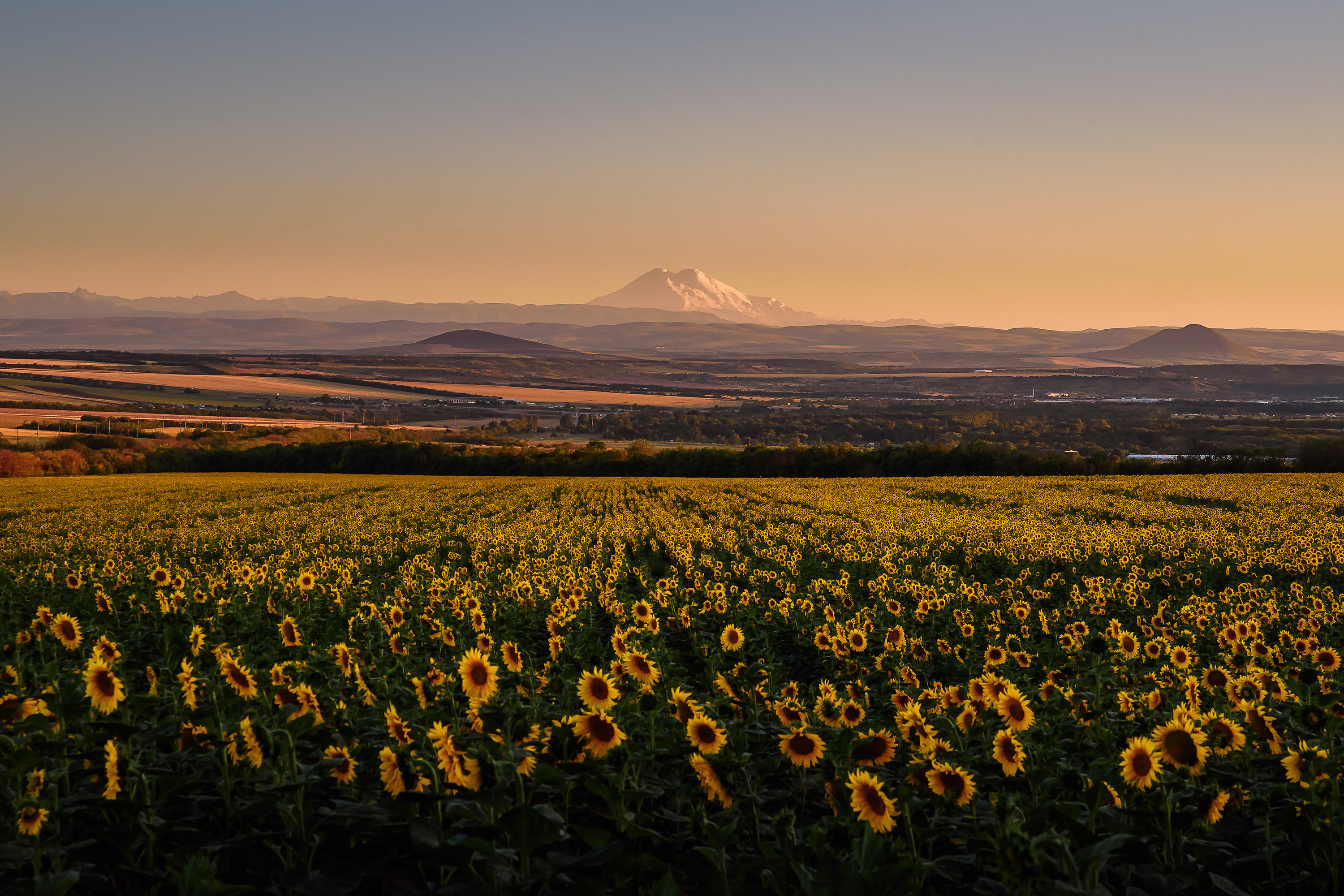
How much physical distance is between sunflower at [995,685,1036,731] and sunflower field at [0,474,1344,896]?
0.08 ft

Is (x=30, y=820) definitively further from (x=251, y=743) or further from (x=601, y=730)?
(x=601, y=730)

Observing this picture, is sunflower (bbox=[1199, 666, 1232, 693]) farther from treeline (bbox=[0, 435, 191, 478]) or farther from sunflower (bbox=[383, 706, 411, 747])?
treeline (bbox=[0, 435, 191, 478])

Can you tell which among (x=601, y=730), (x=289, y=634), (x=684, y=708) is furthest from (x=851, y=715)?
(x=289, y=634)

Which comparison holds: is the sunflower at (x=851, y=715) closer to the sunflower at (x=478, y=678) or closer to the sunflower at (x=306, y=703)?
the sunflower at (x=478, y=678)

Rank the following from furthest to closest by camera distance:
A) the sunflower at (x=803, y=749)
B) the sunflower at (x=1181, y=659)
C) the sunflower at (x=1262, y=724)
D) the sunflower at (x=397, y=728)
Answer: the sunflower at (x=1181, y=659) < the sunflower at (x=1262, y=724) < the sunflower at (x=803, y=749) < the sunflower at (x=397, y=728)

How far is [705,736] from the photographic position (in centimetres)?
485

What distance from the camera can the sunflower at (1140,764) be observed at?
452cm

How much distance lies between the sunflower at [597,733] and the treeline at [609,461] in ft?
212

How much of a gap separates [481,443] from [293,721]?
334ft

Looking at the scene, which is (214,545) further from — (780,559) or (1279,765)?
(1279,765)

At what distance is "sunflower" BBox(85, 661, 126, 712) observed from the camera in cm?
488

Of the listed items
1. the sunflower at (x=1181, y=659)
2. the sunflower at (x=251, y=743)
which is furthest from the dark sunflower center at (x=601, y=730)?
the sunflower at (x=1181, y=659)

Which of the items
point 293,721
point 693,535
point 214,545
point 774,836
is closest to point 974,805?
point 774,836

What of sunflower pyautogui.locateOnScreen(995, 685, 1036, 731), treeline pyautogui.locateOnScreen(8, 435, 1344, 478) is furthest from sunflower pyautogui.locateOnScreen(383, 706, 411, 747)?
treeline pyautogui.locateOnScreen(8, 435, 1344, 478)
